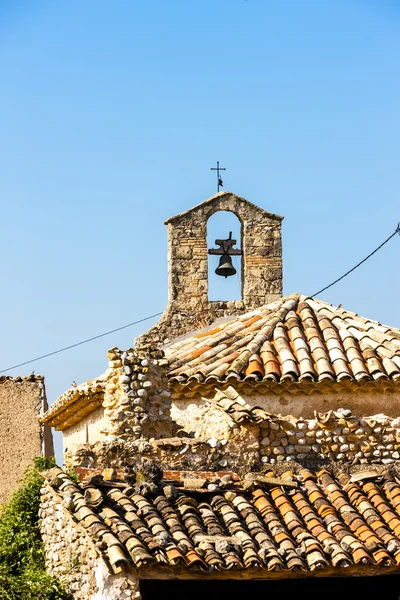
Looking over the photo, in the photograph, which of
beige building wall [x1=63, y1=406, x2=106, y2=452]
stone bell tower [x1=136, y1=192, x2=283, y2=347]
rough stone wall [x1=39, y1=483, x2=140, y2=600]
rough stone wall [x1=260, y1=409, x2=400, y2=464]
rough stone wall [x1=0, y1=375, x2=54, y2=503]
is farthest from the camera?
stone bell tower [x1=136, y1=192, x2=283, y2=347]

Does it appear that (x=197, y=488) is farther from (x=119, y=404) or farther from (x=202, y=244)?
(x=202, y=244)

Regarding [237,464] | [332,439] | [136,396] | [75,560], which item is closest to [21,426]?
[136,396]

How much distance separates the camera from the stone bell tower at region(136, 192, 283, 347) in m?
20.1

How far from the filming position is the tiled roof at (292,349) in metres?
15.9

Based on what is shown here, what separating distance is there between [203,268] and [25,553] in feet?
26.2

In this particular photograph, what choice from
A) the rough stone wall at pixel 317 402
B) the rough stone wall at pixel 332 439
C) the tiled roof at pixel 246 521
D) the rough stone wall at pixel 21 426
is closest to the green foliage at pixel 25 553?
the tiled roof at pixel 246 521

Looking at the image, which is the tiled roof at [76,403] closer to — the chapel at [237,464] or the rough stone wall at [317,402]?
the chapel at [237,464]

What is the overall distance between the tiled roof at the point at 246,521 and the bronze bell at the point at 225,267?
7.36m

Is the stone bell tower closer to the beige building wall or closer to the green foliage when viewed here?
the beige building wall

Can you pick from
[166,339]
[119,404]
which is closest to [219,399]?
[119,404]

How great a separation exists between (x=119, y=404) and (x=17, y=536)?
190cm

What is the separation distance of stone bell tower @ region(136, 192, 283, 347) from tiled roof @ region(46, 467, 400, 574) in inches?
280

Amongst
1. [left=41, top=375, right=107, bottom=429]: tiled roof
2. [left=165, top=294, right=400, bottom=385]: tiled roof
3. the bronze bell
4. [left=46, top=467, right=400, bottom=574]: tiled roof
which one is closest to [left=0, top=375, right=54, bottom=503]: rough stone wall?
[left=41, top=375, right=107, bottom=429]: tiled roof

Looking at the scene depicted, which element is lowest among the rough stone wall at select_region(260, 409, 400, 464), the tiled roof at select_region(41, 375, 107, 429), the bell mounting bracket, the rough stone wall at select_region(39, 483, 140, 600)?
the rough stone wall at select_region(39, 483, 140, 600)
